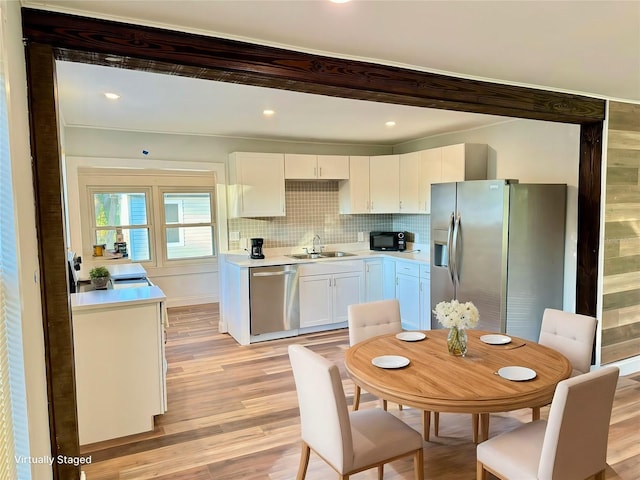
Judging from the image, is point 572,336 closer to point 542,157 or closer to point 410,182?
point 542,157

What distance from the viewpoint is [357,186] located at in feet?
19.2

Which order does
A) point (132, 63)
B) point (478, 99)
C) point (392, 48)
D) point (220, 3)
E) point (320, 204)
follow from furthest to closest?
point (320, 204)
point (478, 99)
point (392, 48)
point (132, 63)
point (220, 3)

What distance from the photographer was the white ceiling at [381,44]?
1.97 m

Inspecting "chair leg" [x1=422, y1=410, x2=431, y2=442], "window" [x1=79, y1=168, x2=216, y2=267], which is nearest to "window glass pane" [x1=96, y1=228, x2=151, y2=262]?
"window" [x1=79, y1=168, x2=216, y2=267]

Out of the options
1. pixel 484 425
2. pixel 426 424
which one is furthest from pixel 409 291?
pixel 484 425

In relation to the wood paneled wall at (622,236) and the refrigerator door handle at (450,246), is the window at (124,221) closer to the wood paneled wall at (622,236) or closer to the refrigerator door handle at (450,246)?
the refrigerator door handle at (450,246)

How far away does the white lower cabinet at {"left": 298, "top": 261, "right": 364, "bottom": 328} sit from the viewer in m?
5.23

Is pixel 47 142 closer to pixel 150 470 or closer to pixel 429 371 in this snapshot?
pixel 150 470

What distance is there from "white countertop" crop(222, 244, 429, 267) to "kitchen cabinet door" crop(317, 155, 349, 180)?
1.01 metres

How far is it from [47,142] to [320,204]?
429 cm

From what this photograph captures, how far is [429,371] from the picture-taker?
87.9 inches

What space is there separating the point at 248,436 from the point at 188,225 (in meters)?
4.83

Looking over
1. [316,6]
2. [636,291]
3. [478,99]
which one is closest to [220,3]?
[316,6]

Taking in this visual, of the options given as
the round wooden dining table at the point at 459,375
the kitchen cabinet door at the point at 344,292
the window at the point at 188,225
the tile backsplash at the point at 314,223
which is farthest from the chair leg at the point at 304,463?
the window at the point at 188,225
